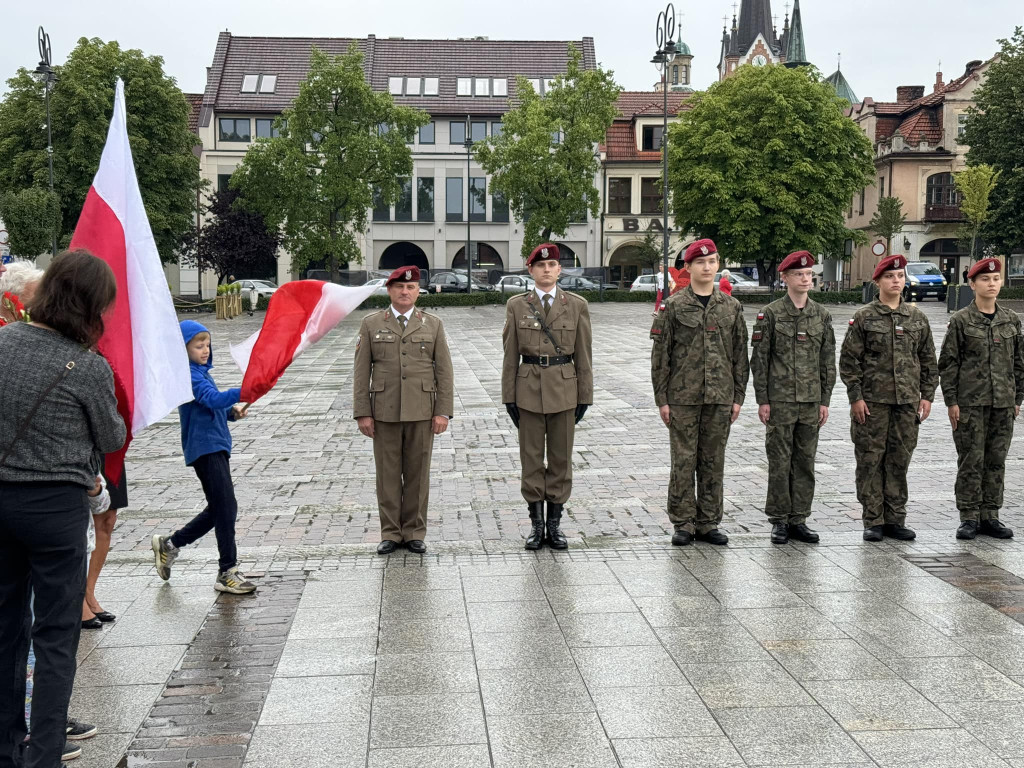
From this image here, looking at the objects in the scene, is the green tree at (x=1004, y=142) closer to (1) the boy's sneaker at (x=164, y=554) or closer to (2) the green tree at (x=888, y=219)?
(2) the green tree at (x=888, y=219)

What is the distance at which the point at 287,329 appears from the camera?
20.5 feet

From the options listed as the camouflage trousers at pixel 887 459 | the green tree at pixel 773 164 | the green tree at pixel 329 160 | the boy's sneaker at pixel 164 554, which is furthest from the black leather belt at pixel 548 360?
the green tree at pixel 773 164

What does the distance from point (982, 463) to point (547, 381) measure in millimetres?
3218

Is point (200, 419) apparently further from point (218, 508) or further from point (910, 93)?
point (910, 93)

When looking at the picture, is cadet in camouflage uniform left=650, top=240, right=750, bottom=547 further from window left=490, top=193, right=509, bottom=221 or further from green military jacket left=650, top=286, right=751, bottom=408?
window left=490, top=193, right=509, bottom=221

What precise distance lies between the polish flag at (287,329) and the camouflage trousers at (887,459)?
3856mm

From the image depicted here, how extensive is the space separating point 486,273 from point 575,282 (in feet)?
20.2

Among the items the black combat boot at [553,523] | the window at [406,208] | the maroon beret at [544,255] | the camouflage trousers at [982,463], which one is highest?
the window at [406,208]

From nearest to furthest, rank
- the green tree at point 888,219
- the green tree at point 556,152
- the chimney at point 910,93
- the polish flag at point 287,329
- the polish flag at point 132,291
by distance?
the polish flag at point 132,291
the polish flag at point 287,329
the green tree at point 556,152
the green tree at point 888,219
the chimney at point 910,93

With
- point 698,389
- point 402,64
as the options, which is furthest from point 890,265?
point 402,64

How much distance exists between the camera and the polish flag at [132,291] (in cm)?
507

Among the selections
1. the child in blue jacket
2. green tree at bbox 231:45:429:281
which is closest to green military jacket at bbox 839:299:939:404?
the child in blue jacket

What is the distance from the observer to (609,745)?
14.1ft

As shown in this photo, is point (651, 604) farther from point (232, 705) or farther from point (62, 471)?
point (62, 471)
